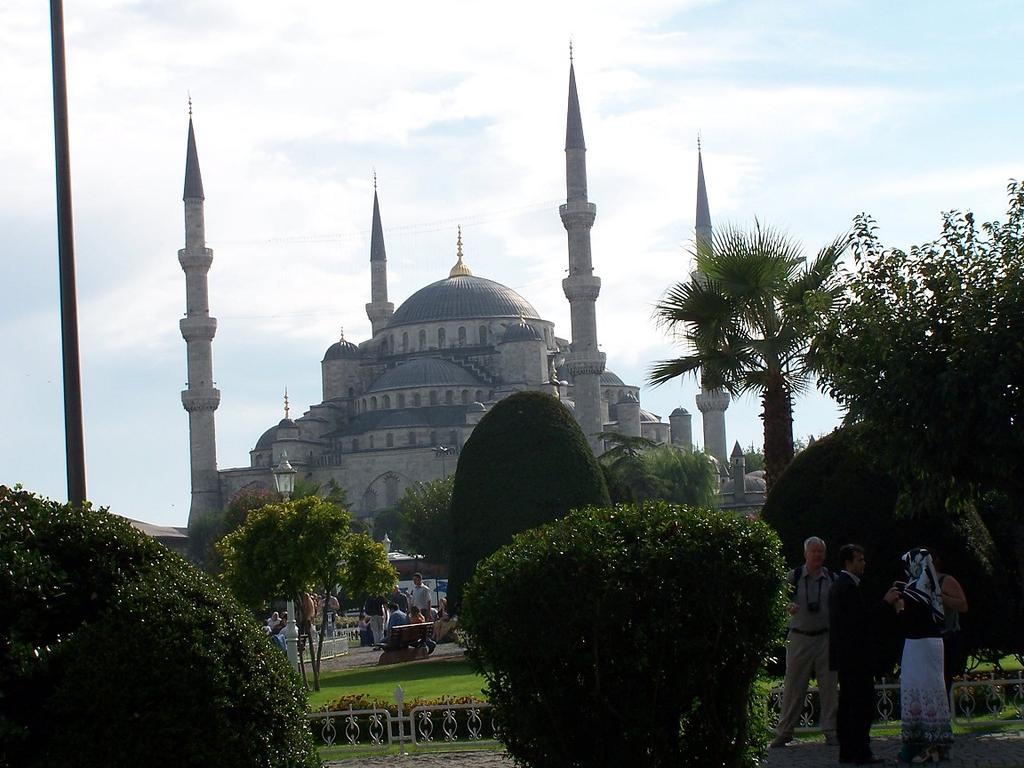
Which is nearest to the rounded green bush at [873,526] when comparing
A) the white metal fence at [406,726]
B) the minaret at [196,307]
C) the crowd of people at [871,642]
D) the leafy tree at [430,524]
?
the crowd of people at [871,642]

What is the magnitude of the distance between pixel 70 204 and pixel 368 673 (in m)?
10.7

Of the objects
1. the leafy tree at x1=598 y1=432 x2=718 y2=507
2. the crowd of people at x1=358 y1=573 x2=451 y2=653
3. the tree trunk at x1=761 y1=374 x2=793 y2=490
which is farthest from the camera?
the leafy tree at x1=598 y1=432 x2=718 y2=507

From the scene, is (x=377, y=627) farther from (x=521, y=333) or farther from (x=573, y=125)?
(x=521, y=333)

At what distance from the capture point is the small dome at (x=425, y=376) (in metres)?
74.1

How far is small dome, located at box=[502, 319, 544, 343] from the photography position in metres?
72.9

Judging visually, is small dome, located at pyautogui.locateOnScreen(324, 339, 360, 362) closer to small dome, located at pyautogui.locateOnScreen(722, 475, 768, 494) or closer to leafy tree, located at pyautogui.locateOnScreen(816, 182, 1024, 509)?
small dome, located at pyautogui.locateOnScreen(722, 475, 768, 494)

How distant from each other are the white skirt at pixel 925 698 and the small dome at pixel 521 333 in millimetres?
65170

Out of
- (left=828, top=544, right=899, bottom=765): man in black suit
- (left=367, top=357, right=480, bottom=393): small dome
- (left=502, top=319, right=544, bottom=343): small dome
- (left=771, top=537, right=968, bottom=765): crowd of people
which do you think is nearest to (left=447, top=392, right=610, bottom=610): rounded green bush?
(left=771, top=537, right=968, bottom=765): crowd of people

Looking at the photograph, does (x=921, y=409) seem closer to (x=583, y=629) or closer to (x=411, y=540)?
(x=583, y=629)

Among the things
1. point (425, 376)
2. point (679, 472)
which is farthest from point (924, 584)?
point (425, 376)

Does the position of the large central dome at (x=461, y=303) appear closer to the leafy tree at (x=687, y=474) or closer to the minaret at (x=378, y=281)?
the minaret at (x=378, y=281)

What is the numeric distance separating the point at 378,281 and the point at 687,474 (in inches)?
1491

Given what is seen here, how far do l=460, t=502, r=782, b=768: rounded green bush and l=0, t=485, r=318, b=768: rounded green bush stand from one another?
1.05 meters

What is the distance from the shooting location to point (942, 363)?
345 inches
